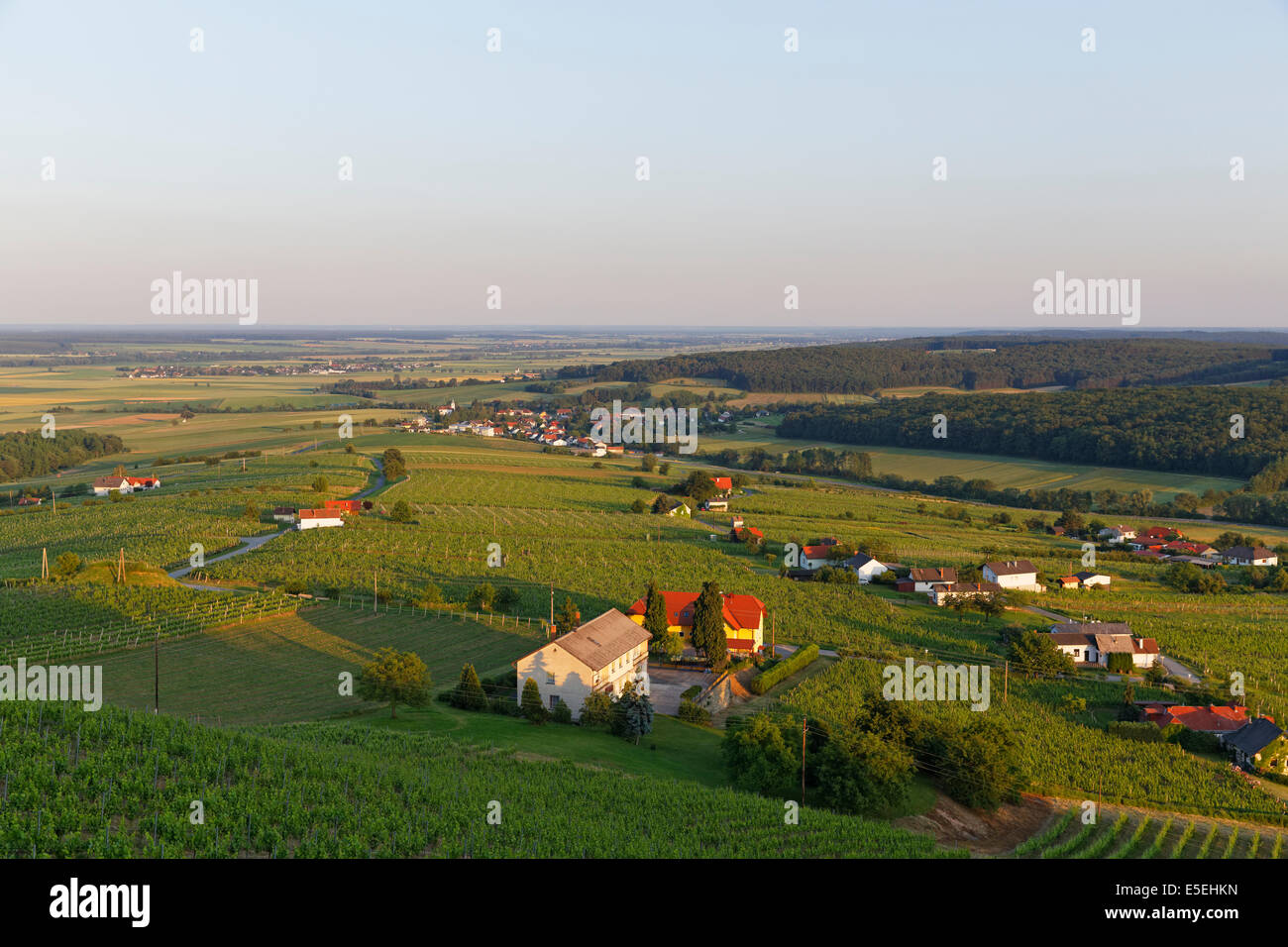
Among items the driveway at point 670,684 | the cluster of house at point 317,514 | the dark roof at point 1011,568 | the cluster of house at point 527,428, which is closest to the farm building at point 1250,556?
the dark roof at point 1011,568

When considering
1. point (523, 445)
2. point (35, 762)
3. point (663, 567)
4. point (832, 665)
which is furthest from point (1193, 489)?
point (35, 762)

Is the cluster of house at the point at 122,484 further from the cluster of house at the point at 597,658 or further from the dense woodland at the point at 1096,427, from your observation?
the dense woodland at the point at 1096,427

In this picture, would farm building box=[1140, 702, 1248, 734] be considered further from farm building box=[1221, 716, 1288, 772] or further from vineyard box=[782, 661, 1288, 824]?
vineyard box=[782, 661, 1288, 824]

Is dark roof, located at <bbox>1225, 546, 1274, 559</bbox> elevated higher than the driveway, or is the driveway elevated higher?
dark roof, located at <bbox>1225, 546, 1274, 559</bbox>

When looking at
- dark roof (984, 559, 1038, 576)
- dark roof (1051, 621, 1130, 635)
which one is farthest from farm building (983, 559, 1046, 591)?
dark roof (1051, 621, 1130, 635)
